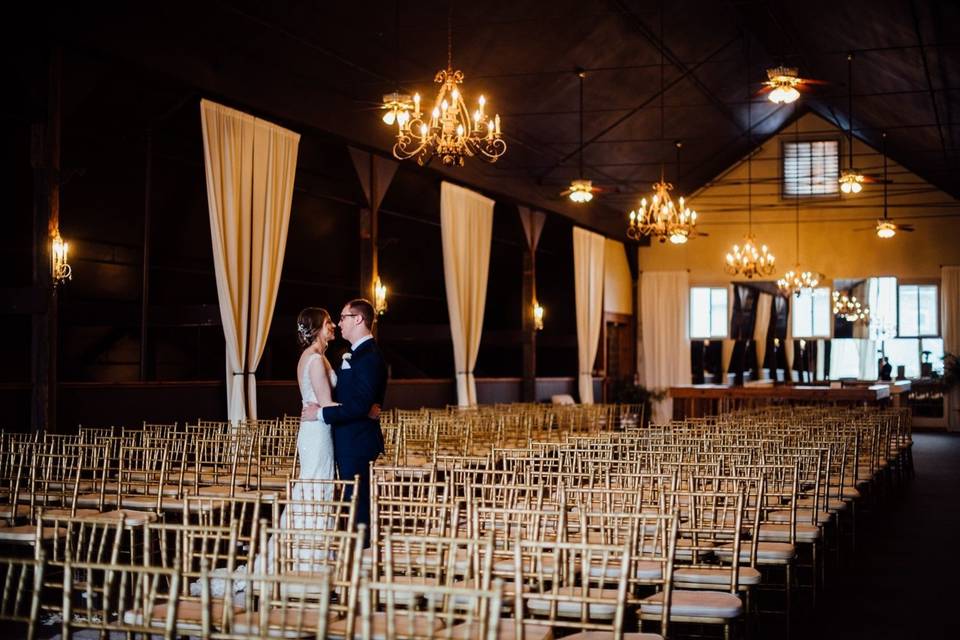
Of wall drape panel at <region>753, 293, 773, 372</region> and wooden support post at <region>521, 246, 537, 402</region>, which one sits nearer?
wooden support post at <region>521, 246, 537, 402</region>

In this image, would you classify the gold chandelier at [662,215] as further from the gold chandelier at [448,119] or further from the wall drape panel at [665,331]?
the wall drape panel at [665,331]

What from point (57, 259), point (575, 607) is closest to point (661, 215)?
point (57, 259)

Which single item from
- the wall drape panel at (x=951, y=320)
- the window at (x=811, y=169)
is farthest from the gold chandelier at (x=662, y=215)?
the wall drape panel at (x=951, y=320)

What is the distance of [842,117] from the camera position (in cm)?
2303

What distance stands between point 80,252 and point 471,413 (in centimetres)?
553

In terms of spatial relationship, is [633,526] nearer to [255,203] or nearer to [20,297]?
[20,297]

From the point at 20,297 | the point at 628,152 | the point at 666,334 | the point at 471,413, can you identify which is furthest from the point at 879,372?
the point at 20,297

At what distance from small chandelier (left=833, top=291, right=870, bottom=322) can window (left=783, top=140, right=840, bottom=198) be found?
2256 mm

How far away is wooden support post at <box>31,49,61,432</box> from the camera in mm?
9352

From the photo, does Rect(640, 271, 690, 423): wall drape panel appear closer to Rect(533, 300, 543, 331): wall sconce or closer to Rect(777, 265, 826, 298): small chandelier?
Rect(777, 265, 826, 298): small chandelier

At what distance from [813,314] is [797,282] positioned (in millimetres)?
3884

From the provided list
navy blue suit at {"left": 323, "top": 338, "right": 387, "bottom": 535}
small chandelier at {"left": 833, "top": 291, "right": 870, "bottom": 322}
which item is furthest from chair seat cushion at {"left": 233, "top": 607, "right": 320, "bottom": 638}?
small chandelier at {"left": 833, "top": 291, "right": 870, "bottom": 322}

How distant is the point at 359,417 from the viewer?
5.70 meters

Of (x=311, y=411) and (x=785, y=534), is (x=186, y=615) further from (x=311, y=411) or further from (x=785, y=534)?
(x=785, y=534)
